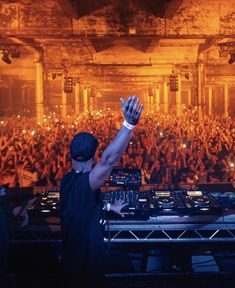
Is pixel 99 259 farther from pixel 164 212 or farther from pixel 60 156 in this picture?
pixel 60 156

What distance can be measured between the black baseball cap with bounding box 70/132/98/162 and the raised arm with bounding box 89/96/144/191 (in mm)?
202

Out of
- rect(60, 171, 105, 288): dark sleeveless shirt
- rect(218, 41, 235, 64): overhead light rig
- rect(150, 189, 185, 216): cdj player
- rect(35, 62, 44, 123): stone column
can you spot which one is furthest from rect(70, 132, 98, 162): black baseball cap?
rect(35, 62, 44, 123): stone column

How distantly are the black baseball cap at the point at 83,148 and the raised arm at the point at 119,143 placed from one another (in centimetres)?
20

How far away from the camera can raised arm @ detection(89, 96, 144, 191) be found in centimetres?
232

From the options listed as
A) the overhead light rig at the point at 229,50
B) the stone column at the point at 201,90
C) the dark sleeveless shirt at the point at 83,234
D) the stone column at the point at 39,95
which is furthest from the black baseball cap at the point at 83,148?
the stone column at the point at 201,90

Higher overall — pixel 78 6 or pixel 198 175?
pixel 78 6

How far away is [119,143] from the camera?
2.32 m

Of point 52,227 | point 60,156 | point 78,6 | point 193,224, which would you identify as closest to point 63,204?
point 52,227

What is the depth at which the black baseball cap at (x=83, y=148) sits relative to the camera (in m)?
2.53

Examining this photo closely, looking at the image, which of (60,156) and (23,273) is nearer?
(23,273)

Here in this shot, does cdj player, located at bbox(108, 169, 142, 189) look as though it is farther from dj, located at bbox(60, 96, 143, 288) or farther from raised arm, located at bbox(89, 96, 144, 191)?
raised arm, located at bbox(89, 96, 144, 191)

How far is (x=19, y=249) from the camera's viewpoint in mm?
4477

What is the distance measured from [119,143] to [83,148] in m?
0.30

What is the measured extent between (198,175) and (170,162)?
658 millimetres
